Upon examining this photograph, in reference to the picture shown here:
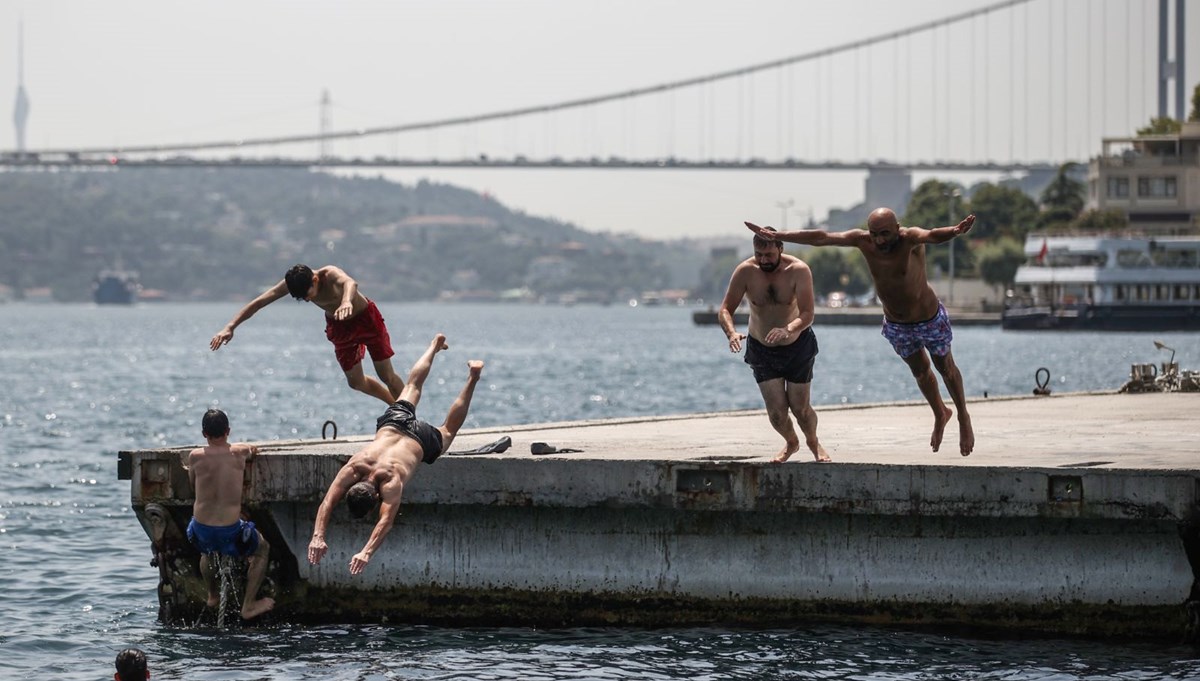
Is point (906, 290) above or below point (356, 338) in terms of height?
above

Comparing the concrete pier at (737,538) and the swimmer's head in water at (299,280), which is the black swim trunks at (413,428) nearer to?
the concrete pier at (737,538)

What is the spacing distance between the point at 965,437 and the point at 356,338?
5.48m

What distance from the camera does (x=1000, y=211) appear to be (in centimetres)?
18362

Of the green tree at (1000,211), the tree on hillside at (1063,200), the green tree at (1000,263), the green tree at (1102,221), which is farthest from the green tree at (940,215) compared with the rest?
the green tree at (1102,221)

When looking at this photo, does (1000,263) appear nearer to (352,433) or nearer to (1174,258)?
(1174,258)

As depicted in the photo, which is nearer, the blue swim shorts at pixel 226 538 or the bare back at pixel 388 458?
the bare back at pixel 388 458

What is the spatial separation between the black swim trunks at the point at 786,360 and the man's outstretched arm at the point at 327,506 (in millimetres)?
3362

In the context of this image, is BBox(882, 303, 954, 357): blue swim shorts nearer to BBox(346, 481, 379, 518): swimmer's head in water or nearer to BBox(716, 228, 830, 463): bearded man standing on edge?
BBox(716, 228, 830, 463): bearded man standing on edge

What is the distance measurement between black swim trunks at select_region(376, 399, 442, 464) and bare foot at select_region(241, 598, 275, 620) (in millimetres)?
1973

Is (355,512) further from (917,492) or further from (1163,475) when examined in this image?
(1163,475)

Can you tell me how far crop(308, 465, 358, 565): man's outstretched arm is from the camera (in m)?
14.1

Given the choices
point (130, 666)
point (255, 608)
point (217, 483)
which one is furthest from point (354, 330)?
point (130, 666)

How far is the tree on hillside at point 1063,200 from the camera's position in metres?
168

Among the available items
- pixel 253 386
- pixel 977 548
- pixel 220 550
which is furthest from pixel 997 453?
pixel 253 386
